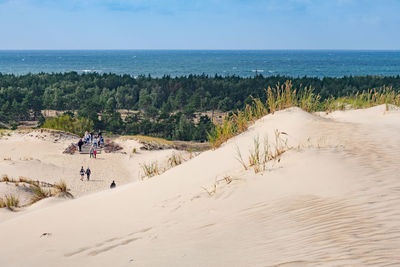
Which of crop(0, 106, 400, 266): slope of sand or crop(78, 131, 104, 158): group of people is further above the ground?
crop(0, 106, 400, 266): slope of sand

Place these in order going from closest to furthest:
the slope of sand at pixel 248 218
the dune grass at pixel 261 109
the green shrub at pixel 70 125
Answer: the slope of sand at pixel 248 218 → the dune grass at pixel 261 109 → the green shrub at pixel 70 125

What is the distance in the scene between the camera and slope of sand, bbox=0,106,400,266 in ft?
10.7

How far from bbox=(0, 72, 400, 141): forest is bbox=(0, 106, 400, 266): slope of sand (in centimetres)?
2620

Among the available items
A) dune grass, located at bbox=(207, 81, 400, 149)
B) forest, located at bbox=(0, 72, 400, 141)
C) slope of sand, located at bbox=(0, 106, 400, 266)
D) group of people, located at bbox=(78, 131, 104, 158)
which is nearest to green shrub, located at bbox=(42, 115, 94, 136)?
forest, located at bbox=(0, 72, 400, 141)

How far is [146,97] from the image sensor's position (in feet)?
183

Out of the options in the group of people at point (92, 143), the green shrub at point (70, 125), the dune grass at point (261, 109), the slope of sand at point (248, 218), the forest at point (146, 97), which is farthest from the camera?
the forest at point (146, 97)

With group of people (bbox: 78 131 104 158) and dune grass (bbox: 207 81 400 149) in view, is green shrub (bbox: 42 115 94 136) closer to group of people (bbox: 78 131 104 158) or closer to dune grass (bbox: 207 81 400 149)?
group of people (bbox: 78 131 104 158)

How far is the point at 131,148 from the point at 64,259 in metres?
22.4

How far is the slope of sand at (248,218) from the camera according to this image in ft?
10.7

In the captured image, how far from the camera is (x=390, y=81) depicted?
50375mm

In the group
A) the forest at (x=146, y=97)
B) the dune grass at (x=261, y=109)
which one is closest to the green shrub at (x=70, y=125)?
the forest at (x=146, y=97)

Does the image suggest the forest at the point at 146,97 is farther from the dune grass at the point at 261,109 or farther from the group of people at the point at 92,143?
the dune grass at the point at 261,109

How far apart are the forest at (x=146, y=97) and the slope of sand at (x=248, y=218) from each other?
Result: 85.9ft

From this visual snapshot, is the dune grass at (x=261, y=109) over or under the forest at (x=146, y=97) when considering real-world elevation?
over
